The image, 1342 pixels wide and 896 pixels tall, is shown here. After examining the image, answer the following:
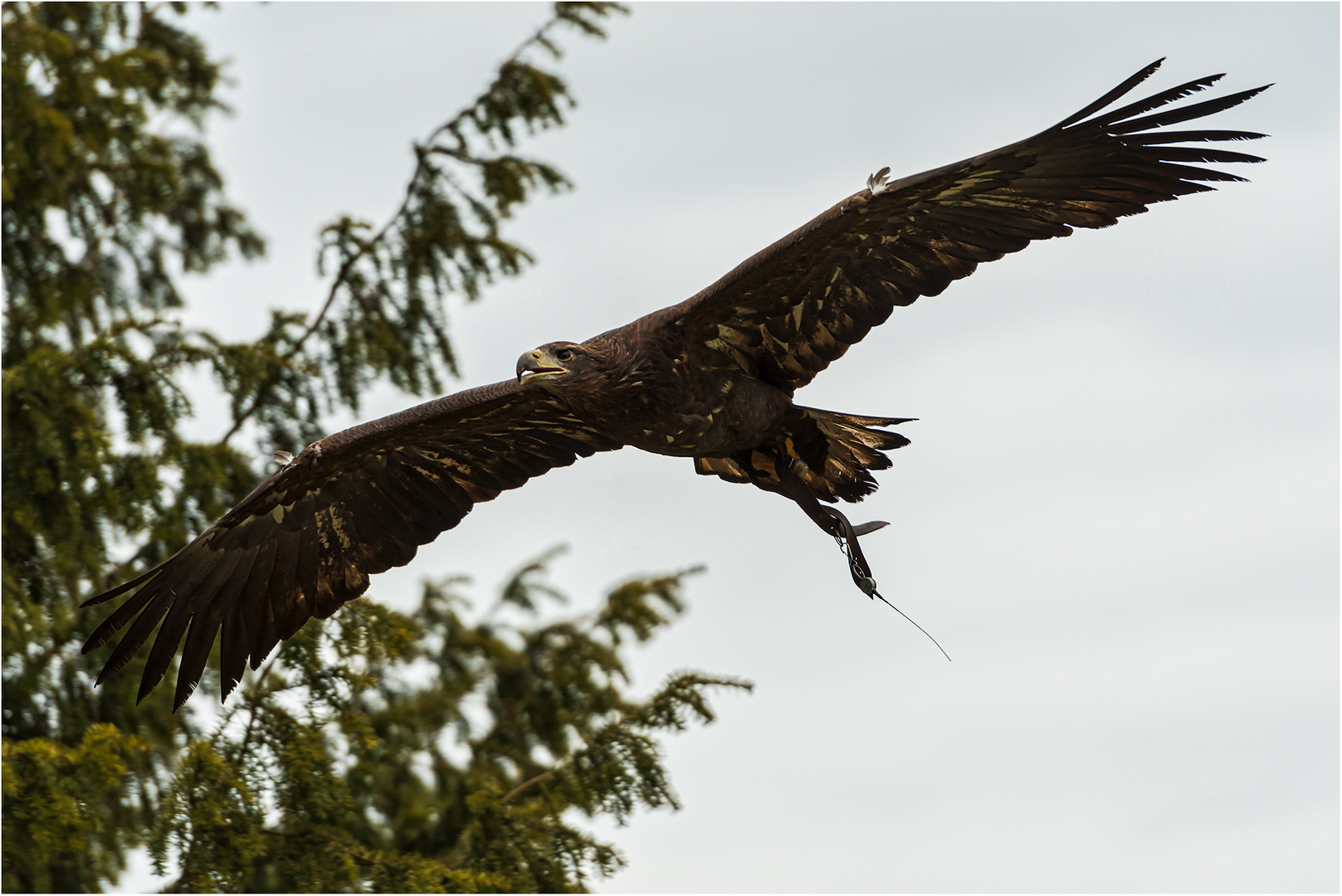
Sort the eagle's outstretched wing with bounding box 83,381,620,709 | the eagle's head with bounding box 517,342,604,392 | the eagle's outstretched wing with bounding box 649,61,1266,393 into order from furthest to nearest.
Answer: the eagle's outstretched wing with bounding box 83,381,620,709, the eagle's head with bounding box 517,342,604,392, the eagle's outstretched wing with bounding box 649,61,1266,393

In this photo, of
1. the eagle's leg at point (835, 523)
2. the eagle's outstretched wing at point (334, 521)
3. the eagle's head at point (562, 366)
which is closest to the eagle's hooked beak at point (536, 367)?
the eagle's head at point (562, 366)

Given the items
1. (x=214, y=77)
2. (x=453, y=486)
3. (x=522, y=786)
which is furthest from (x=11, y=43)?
(x=522, y=786)

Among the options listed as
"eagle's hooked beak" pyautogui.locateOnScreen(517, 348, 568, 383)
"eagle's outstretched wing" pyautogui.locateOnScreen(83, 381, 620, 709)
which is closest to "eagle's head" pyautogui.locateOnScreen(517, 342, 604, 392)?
"eagle's hooked beak" pyautogui.locateOnScreen(517, 348, 568, 383)

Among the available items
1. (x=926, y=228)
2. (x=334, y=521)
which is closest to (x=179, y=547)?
(x=334, y=521)

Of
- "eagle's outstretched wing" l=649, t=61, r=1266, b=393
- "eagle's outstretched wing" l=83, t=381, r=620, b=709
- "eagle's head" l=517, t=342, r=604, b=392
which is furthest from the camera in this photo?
"eagle's outstretched wing" l=83, t=381, r=620, b=709

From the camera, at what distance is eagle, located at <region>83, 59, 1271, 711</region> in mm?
5723

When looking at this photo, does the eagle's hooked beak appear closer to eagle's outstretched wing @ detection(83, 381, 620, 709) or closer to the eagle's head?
the eagle's head

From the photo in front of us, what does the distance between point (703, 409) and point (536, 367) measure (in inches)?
26.0

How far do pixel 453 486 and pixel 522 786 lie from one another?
1.51m

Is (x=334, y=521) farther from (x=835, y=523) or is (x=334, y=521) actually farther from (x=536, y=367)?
(x=835, y=523)

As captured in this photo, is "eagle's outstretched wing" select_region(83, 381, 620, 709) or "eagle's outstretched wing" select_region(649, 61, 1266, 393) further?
"eagle's outstretched wing" select_region(83, 381, 620, 709)

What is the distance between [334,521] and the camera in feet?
24.0

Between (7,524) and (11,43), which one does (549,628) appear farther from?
(11,43)

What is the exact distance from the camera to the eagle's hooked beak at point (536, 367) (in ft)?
19.6
